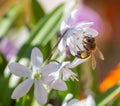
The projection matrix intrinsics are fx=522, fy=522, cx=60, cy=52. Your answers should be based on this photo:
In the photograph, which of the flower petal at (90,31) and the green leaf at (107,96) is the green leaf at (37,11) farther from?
the flower petal at (90,31)

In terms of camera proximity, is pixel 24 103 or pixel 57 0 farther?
pixel 57 0

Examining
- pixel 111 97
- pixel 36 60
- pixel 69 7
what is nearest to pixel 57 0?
pixel 69 7

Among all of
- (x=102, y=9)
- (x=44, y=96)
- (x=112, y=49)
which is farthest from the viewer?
(x=102, y=9)

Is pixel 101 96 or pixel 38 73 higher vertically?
pixel 38 73

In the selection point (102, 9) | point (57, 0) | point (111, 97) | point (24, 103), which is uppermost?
point (24, 103)

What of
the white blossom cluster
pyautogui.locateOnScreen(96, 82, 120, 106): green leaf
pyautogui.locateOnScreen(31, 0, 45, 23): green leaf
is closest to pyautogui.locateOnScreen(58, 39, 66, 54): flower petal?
the white blossom cluster

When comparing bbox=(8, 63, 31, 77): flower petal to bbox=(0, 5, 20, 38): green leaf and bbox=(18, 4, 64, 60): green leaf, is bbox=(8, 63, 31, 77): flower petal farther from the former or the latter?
bbox=(0, 5, 20, 38): green leaf

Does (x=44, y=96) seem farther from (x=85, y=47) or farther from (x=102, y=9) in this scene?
(x=102, y=9)
